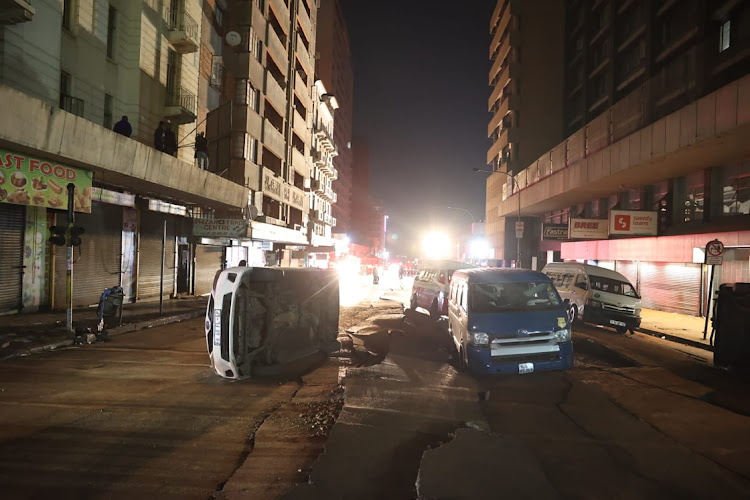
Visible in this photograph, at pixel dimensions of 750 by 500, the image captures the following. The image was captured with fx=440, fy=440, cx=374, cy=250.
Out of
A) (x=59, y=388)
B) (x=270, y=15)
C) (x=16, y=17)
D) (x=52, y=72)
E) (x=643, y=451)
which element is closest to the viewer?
(x=643, y=451)

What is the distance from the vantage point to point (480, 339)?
725 cm

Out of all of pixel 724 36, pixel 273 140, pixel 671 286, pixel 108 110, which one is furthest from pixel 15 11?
pixel 724 36

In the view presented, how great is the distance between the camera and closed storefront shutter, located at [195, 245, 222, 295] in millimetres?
23812

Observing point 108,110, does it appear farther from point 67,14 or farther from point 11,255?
point 11,255

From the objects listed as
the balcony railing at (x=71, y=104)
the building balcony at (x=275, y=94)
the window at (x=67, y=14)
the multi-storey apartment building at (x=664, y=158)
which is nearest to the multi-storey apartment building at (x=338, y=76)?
the building balcony at (x=275, y=94)

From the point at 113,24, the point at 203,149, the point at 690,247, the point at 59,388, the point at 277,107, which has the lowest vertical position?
the point at 59,388

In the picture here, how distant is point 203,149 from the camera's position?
2019 cm

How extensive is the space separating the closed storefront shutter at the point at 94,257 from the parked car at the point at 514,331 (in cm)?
1372

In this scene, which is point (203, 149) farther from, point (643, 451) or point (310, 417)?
point (643, 451)

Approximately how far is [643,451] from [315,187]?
53106 millimetres

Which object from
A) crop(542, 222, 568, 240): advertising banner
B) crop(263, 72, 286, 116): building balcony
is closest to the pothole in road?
crop(542, 222, 568, 240): advertising banner

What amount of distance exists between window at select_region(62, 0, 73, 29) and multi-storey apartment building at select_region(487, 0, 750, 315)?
21.7 meters

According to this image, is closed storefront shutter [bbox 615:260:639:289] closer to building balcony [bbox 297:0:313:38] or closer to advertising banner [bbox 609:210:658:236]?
advertising banner [bbox 609:210:658:236]

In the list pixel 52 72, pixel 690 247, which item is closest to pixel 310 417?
pixel 52 72
